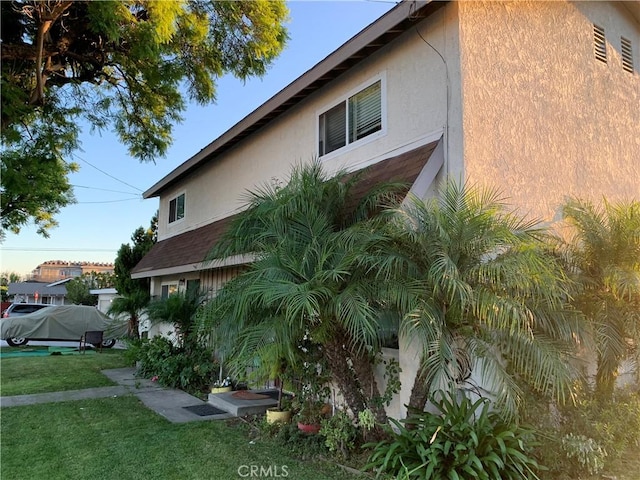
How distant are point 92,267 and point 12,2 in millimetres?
83026

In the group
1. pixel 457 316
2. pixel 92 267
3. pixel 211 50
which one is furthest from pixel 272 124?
pixel 92 267

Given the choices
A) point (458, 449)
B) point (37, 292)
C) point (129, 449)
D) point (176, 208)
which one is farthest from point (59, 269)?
point (458, 449)

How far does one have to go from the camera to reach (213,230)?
40.9 feet

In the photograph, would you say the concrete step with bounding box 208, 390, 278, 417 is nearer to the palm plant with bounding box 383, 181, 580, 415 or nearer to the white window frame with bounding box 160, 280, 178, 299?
the palm plant with bounding box 383, 181, 580, 415

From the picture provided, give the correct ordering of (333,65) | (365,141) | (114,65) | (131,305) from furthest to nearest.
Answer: (131,305), (114,65), (333,65), (365,141)

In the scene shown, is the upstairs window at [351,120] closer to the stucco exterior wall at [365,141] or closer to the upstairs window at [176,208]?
the stucco exterior wall at [365,141]

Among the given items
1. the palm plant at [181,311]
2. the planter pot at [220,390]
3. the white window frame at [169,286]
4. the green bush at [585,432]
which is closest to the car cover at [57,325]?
the white window frame at [169,286]

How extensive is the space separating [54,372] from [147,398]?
205 inches

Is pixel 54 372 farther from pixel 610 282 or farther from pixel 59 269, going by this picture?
pixel 59 269

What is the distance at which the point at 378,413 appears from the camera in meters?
5.86

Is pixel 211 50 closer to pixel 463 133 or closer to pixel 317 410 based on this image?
pixel 463 133

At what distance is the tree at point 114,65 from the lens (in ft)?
26.8

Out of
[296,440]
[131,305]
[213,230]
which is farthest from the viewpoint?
[131,305]

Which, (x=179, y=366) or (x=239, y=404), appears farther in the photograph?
(x=179, y=366)
